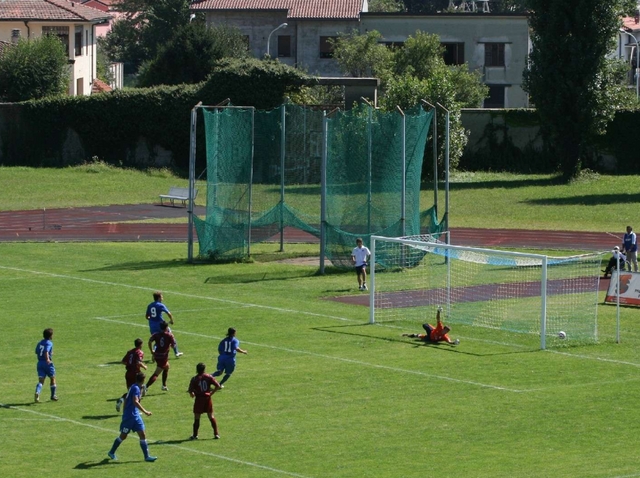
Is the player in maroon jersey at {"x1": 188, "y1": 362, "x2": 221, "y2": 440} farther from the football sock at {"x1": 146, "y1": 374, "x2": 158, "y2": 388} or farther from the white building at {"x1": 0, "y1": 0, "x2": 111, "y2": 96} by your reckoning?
the white building at {"x1": 0, "y1": 0, "x2": 111, "y2": 96}

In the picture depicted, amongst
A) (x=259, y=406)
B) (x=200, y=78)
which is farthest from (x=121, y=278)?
(x=200, y=78)

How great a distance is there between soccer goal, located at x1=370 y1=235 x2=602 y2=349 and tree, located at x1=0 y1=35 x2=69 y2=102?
44.3 metres

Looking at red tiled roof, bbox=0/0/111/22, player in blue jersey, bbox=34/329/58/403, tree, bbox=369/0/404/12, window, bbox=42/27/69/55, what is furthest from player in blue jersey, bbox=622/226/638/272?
tree, bbox=369/0/404/12

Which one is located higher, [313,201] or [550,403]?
[313,201]

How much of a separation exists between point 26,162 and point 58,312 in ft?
136

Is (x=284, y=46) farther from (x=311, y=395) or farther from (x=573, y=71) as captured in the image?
(x=311, y=395)

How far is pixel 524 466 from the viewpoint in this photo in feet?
65.5

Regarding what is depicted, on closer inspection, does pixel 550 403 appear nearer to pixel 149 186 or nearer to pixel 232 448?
pixel 232 448

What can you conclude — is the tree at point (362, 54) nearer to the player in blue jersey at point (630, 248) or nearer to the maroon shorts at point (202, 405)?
the player in blue jersey at point (630, 248)

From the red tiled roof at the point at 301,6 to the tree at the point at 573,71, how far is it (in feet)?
98.5

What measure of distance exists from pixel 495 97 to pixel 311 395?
7692 centimetres

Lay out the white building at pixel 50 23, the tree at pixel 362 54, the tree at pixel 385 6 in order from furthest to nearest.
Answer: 1. the tree at pixel 385 6
2. the white building at pixel 50 23
3. the tree at pixel 362 54

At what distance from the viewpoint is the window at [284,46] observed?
331 feet

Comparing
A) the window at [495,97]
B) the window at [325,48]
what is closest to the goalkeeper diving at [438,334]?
the window at [495,97]
